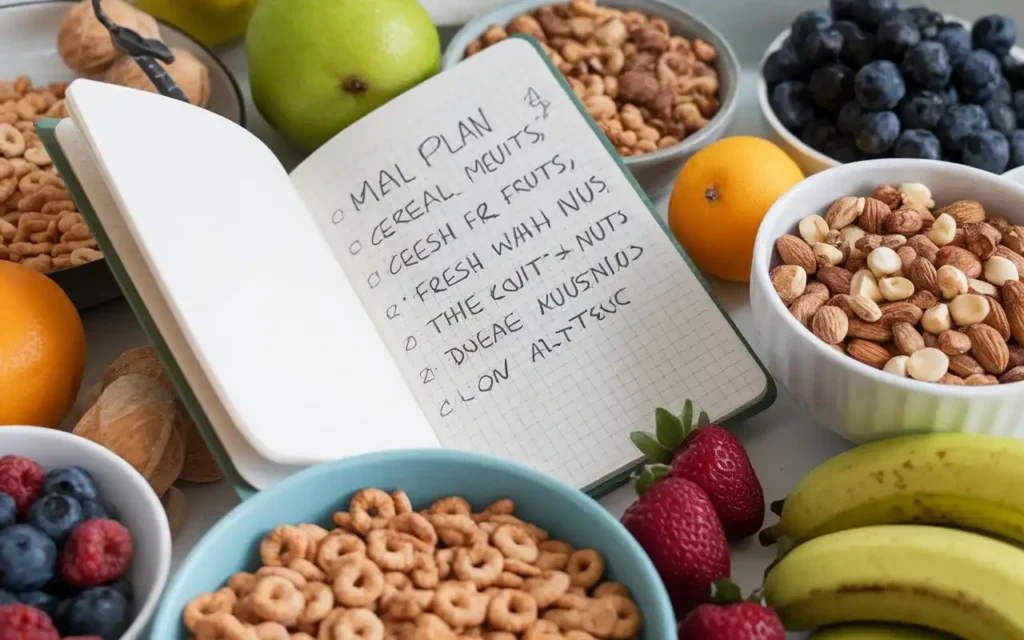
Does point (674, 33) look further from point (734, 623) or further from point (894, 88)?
point (734, 623)

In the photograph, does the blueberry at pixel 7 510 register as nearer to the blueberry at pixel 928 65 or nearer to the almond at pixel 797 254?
the almond at pixel 797 254

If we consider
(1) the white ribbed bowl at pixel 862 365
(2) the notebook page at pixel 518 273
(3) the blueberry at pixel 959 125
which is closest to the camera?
(1) the white ribbed bowl at pixel 862 365

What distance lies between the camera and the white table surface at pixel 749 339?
2.31ft

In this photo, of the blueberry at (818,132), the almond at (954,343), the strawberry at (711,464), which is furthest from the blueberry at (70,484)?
the blueberry at (818,132)

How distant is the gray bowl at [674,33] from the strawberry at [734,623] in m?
0.41

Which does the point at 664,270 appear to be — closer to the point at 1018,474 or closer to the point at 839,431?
the point at 839,431

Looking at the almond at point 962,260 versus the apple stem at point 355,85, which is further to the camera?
the apple stem at point 355,85

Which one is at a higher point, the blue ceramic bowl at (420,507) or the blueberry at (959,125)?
the blueberry at (959,125)

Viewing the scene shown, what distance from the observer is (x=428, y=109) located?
815 millimetres

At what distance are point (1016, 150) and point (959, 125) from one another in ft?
0.17

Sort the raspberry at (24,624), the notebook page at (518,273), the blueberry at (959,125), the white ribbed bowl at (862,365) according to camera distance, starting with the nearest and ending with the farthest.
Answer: the raspberry at (24,624)
the white ribbed bowl at (862,365)
the notebook page at (518,273)
the blueberry at (959,125)

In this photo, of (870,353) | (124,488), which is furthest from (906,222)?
(124,488)

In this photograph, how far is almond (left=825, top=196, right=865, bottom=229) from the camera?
0.73m

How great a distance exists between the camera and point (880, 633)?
0.57m
